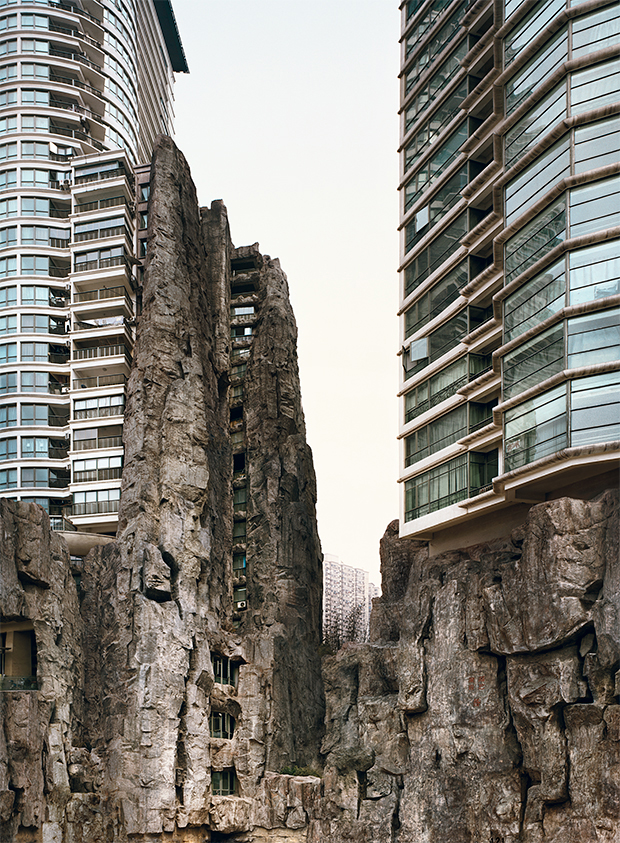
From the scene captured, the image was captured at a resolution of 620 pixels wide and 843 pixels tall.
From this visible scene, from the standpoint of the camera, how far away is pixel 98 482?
6144 cm

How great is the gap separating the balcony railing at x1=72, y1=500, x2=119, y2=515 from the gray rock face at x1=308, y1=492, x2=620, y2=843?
1899 centimetres

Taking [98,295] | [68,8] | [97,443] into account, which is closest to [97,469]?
[97,443]

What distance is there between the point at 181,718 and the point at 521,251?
32.1 m

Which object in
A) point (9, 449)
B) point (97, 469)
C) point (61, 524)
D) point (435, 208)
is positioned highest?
point (435, 208)

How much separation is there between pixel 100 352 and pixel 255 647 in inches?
843

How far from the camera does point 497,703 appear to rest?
39.0 meters

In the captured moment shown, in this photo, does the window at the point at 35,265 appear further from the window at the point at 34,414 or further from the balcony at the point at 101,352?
the window at the point at 34,414

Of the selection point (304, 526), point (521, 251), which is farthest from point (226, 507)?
point (521, 251)

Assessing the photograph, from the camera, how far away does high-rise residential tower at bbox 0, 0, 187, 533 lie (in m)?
62.3

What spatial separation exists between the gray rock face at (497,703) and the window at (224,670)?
40.5ft

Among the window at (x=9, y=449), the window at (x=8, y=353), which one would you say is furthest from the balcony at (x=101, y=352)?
the window at (x=9, y=449)

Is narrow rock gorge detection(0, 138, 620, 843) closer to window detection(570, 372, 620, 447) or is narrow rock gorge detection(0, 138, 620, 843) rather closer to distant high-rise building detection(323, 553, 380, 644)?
window detection(570, 372, 620, 447)

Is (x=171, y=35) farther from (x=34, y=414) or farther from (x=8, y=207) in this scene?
(x=34, y=414)

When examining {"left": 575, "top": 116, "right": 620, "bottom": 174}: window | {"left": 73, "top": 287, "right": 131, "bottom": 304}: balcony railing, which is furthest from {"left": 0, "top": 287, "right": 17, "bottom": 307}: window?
{"left": 575, "top": 116, "right": 620, "bottom": 174}: window
